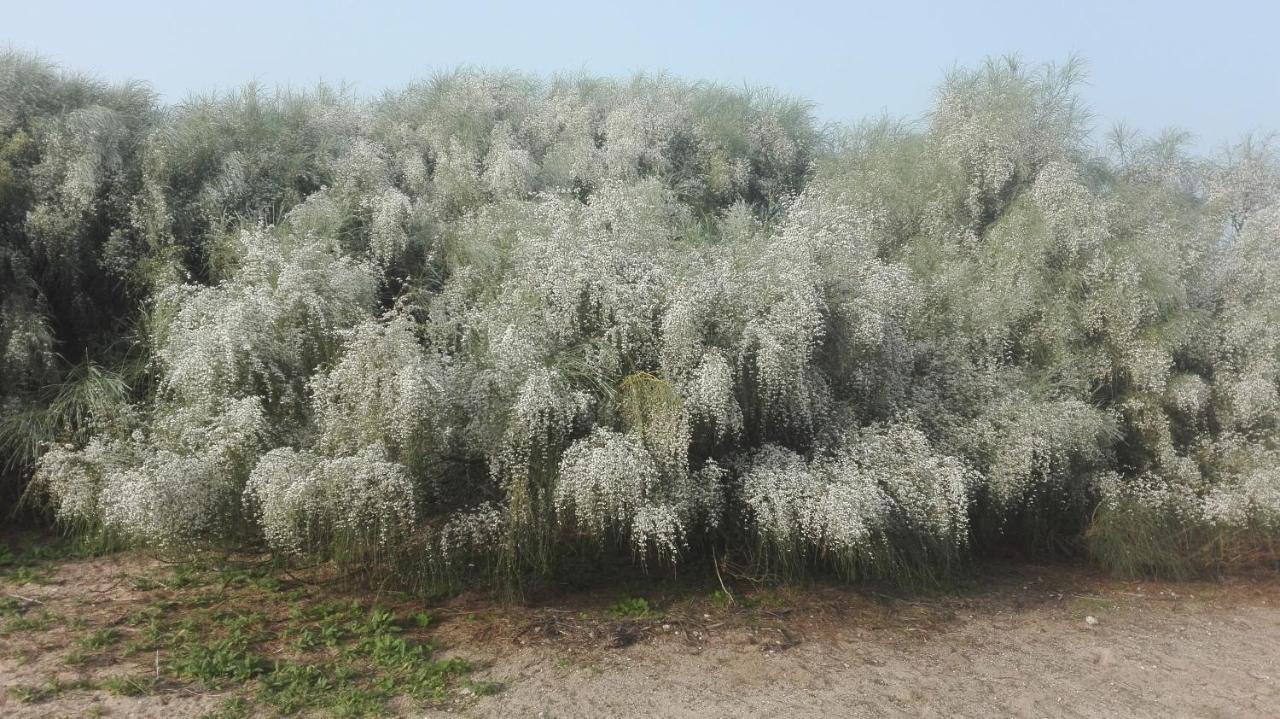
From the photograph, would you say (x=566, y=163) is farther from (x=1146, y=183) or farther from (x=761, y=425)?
(x=1146, y=183)

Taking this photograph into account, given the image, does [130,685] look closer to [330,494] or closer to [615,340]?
[330,494]

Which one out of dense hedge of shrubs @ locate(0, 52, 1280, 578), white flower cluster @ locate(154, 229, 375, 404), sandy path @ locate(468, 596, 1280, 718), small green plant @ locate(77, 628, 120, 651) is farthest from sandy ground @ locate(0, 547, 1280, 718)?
white flower cluster @ locate(154, 229, 375, 404)

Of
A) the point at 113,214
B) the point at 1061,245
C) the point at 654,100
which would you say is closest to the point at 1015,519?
the point at 1061,245

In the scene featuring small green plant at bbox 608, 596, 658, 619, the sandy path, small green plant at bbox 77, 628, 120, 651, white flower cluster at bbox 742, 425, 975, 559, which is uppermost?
white flower cluster at bbox 742, 425, 975, 559

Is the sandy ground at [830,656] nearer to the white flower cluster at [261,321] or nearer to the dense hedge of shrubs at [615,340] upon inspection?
the dense hedge of shrubs at [615,340]

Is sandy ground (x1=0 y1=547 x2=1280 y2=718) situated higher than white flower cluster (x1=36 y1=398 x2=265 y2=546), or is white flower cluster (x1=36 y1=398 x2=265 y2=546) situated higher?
white flower cluster (x1=36 y1=398 x2=265 y2=546)

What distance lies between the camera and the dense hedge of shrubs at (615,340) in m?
6.64

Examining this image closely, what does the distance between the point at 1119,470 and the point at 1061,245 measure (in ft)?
8.65

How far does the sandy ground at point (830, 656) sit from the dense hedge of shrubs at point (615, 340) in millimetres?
559

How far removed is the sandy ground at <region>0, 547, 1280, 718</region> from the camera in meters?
5.77

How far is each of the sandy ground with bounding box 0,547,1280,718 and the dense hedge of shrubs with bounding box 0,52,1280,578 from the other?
56 cm

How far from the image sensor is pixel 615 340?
710 cm

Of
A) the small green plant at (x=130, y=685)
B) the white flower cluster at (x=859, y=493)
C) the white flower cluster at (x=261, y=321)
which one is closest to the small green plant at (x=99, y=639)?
the small green plant at (x=130, y=685)

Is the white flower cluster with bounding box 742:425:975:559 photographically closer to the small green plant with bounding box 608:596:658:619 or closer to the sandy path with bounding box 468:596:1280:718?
the sandy path with bounding box 468:596:1280:718
